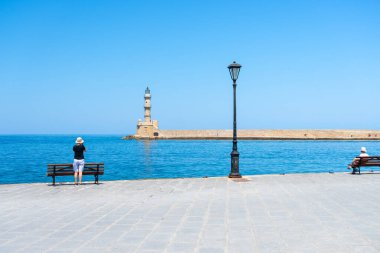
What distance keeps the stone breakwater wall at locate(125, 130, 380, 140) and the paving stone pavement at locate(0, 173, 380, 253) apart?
109 meters

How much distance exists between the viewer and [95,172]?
13.9 metres

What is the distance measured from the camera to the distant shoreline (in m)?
119

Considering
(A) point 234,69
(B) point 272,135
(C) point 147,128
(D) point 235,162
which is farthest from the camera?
(B) point 272,135

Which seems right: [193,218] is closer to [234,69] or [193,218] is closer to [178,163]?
[234,69]

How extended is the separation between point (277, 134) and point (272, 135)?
5.12 ft

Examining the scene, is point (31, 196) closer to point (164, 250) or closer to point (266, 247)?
point (164, 250)

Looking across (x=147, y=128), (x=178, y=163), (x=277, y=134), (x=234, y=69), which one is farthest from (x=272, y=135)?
(x=234, y=69)

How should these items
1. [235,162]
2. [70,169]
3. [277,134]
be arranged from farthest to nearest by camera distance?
[277,134], [235,162], [70,169]

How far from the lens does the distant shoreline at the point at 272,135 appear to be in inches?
4668

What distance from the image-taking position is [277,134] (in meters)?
126

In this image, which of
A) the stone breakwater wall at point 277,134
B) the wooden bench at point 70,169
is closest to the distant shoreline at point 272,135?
the stone breakwater wall at point 277,134

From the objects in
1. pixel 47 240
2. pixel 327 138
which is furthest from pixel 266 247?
pixel 327 138

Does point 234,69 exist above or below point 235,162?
above

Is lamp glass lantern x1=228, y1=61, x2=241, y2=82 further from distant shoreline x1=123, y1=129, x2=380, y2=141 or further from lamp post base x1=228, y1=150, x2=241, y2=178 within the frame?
distant shoreline x1=123, y1=129, x2=380, y2=141
